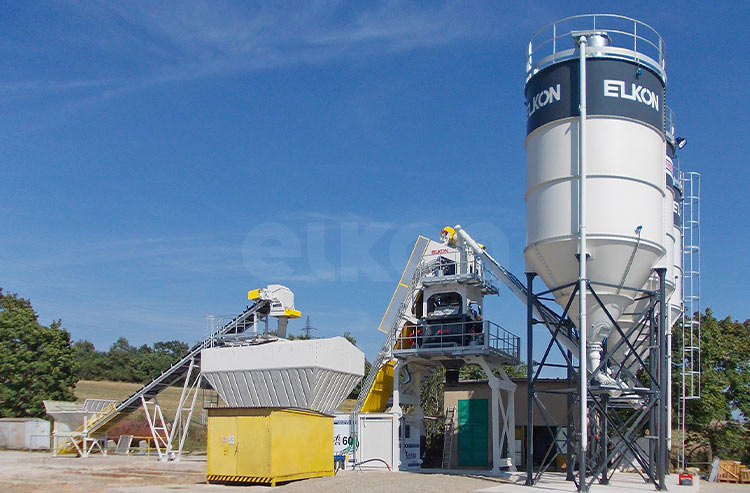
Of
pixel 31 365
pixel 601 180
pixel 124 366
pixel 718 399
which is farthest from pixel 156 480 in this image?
pixel 124 366

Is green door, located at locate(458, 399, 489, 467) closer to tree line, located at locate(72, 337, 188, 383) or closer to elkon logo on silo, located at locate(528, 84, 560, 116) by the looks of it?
elkon logo on silo, located at locate(528, 84, 560, 116)

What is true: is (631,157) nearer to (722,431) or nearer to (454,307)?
(454,307)

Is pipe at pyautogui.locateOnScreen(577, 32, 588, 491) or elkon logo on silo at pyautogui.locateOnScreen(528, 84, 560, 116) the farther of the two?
elkon logo on silo at pyautogui.locateOnScreen(528, 84, 560, 116)

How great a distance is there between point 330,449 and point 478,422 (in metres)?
9.00

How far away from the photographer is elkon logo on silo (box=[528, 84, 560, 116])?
2309 centimetres

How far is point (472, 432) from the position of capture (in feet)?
107

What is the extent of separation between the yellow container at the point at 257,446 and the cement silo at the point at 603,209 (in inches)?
292

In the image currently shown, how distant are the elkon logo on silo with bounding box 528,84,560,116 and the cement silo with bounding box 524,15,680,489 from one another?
0.11 ft

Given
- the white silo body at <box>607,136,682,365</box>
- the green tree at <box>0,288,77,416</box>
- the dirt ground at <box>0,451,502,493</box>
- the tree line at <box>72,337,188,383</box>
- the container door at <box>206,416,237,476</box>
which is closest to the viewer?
the dirt ground at <box>0,451,502,493</box>

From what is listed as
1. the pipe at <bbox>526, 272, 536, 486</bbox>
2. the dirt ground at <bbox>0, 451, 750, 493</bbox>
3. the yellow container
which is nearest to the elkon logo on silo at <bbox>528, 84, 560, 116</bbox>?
the pipe at <bbox>526, 272, 536, 486</bbox>

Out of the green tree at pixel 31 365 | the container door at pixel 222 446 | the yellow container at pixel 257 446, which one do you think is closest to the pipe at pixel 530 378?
the yellow container at pixel 257 446

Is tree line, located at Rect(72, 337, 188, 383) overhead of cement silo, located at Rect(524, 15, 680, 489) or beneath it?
beneath

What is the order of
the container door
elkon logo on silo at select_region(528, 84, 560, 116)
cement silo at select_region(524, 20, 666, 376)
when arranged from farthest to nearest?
elkon logo on silo at select_region(528, 84, 560, 116) < the container door < cement silo at select_region(524, 20, 666, 376)

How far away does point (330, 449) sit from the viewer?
26031mm
